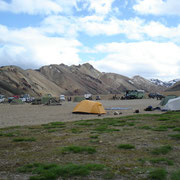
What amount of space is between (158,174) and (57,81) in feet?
Result: 426

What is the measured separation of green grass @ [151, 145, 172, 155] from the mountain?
272ft

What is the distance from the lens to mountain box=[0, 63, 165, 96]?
96562mm

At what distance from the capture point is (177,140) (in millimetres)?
8289

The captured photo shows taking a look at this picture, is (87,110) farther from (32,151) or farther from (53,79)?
(53,79)

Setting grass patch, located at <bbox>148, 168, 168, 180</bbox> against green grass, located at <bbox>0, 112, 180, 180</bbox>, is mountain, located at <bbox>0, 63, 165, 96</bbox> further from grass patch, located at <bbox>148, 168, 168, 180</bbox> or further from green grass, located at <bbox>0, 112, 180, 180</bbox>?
grass patch, located at <bbox>148, 168, 168, 180</bbox>

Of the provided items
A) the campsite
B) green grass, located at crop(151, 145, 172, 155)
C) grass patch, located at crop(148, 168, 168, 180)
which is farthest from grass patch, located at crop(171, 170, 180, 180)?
green grass, located at crop(151, 145, 172, 155)

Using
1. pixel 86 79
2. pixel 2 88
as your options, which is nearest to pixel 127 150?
pixel 2 88

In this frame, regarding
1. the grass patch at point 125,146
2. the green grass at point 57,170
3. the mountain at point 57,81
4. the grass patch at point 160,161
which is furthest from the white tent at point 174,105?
the mountain at point 57,81

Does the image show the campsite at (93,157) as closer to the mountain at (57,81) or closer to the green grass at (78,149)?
the green grass at (78,149)

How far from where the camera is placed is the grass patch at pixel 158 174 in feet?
16.1

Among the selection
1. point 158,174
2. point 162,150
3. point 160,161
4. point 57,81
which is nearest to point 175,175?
point 158,174

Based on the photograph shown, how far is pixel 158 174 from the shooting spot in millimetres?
5000

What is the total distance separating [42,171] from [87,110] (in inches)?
660

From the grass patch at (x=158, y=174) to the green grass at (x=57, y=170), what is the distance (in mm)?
1030
